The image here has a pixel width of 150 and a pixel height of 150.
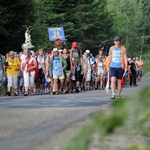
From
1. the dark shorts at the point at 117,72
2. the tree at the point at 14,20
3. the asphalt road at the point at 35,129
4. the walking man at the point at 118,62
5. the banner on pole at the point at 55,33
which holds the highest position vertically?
the tree at the point at 14,20

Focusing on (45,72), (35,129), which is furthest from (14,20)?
(35,129)

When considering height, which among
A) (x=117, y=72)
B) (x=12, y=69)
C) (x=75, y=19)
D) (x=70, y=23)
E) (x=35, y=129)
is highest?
(x=75, y=19)

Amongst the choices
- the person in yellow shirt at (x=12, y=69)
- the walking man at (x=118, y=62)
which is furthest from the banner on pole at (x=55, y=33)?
the walking man at (x=118, y=62)

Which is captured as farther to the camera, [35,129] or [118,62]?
[118,62]

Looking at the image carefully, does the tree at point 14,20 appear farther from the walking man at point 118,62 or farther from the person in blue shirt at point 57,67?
the walking man at point 118,62

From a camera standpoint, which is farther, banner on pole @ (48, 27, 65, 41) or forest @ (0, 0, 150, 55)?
forest @ (0, 0, 150, 55)

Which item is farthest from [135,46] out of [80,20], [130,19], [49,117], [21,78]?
[49,117]

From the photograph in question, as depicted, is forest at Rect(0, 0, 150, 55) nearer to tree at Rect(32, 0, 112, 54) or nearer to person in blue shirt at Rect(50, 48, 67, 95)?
tree at Rect(32, 0, 112, 54)

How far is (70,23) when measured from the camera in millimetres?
54188

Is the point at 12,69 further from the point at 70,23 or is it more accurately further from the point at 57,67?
the point at 70,23

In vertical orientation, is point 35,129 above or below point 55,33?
below

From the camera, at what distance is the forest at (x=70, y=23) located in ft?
124

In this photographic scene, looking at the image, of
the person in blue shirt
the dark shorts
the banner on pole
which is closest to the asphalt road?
the dark shorts

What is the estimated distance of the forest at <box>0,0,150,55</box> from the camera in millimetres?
37812
